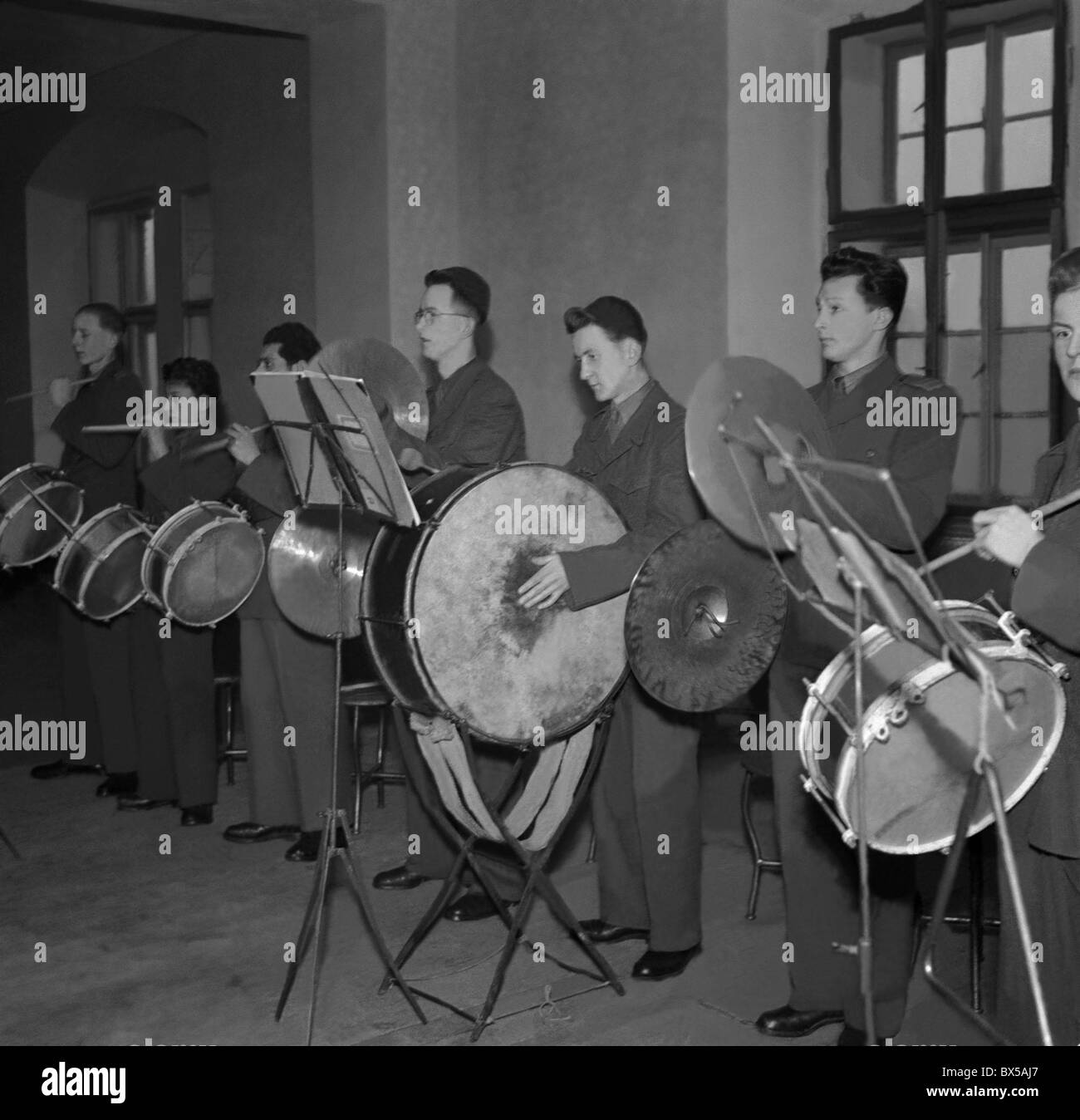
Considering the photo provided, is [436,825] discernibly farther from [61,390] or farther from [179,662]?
[61,390]

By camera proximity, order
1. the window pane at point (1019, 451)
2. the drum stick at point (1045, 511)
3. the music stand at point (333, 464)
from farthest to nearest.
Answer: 1. the window pane at point (1019, 451)
2. the music stand at point (333, 464)
3. the drum stick at point (1045, 511)

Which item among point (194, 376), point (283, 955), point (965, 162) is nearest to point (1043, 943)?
point (283, 955)

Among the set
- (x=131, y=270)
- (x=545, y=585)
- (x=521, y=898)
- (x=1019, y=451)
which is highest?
(x=131, y=270)

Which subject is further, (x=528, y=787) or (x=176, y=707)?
(x=176, y=707)

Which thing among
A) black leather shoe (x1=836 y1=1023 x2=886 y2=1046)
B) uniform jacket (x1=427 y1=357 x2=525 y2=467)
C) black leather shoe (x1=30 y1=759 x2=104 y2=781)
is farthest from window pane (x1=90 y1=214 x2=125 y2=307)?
black leather shoe (x1=836 y1=1023 x2=886 y2=1046)

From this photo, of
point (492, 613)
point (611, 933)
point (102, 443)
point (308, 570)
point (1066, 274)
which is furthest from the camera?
point (102, 443)

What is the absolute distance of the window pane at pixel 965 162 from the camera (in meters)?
5.12

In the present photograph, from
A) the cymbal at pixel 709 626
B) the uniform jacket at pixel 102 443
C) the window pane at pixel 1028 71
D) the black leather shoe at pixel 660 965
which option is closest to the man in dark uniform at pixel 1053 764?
the cymbal at pixel 709 626

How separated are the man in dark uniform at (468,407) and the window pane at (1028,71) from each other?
1993mm

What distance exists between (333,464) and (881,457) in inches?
47.3

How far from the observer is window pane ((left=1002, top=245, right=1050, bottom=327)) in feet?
16.3

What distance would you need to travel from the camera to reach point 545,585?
3383 mm

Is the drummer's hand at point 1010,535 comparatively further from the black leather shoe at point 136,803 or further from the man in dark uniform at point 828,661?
the black leather shoe at point 136,803
